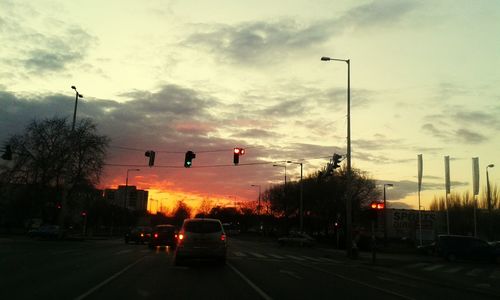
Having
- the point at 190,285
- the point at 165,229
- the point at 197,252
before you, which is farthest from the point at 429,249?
the point at 190,285

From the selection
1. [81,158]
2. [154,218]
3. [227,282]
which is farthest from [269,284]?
[154,218]

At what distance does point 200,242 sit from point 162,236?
17691 mm

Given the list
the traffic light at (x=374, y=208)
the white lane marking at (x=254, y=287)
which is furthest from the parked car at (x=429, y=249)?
the white lane marking at (x=254, y=287)

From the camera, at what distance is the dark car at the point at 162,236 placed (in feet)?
118

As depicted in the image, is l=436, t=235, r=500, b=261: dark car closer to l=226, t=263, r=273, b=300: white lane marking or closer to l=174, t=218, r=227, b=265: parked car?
l=174, t=218, r=227, b=265: parked car

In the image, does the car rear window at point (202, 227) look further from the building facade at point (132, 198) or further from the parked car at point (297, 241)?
the building facade at point (132, 198)

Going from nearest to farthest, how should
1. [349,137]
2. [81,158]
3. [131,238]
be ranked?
[349,137] < [131,238] < [81,158]

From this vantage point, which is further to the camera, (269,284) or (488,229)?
(488,229)

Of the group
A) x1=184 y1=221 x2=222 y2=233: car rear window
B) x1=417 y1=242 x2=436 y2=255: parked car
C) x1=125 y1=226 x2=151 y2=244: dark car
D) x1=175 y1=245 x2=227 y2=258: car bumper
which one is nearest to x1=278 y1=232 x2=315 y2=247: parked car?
x1=417 y1=242 x2=436 y2=255: parked car

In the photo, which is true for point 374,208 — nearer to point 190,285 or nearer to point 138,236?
point 190,285

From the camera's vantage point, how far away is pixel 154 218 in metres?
180

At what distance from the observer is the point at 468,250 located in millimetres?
34281

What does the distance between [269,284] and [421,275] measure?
1061 centimetres

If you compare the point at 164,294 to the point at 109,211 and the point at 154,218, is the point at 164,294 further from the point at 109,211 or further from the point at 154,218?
the point at 154,218
